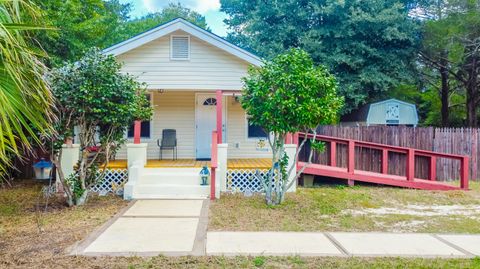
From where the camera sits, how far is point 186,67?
412 inches

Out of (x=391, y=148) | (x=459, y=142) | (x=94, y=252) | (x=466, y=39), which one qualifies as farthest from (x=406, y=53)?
(x=94, y=252)

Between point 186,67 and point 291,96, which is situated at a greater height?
point 186,67

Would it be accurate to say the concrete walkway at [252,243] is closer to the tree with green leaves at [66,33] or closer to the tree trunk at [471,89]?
the tree with green leaves at [66,33]

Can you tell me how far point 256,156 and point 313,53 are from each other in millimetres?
5873

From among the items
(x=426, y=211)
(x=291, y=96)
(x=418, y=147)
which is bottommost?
(x=426, y=211)

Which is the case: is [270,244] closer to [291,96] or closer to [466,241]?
[466,241]

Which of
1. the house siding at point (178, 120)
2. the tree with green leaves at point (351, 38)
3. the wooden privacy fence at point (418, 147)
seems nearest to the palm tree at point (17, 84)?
the house siding at point (178, 120)

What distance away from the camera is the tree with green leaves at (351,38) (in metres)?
15.1

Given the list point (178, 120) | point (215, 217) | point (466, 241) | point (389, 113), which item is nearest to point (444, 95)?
point (389, 113)

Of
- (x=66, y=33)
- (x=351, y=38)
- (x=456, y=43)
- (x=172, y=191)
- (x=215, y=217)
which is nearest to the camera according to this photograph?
(x=215, y=217)

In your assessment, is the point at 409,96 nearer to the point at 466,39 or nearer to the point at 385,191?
the point at 466,39

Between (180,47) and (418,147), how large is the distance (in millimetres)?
8303

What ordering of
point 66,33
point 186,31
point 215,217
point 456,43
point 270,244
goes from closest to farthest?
1. point 270,244
2. point 215,217
3. point 186,31
4. point 66,33
5. point 456,43

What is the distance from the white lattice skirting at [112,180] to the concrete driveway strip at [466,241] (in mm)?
7203
